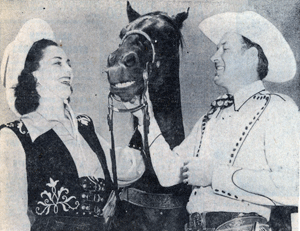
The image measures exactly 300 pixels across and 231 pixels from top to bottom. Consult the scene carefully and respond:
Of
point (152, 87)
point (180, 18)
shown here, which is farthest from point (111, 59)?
point (180, 18)

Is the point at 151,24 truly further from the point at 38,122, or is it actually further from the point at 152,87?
the point at 38,122

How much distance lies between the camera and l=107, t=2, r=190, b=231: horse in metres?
3.51

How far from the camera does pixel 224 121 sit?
11.5 feet

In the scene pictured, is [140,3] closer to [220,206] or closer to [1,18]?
[1,18]

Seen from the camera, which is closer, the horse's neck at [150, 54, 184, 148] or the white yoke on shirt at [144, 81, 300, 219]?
the white yoke on shirt at [144, 81, 300, 219]

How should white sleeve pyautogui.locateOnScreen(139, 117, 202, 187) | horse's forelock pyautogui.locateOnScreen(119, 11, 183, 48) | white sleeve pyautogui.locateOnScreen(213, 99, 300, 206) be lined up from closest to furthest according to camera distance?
white sleeve pyautogui.locateOnScreen(213, 99, 300, 206) < white sleeve pyautogui.locateOnScreen(139, 117, 202, 187) < horse's forelock pyautogui.locateOnScreen(119, 11, 183, 48)

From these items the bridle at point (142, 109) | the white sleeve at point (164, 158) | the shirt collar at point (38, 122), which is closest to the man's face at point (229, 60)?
the bridle at point (142, 109)

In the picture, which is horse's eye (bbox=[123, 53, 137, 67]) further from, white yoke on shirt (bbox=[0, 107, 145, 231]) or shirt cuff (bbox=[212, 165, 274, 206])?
shirt cuff (bbox=[212, 165, 274, 206])

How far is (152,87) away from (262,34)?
3.09ft

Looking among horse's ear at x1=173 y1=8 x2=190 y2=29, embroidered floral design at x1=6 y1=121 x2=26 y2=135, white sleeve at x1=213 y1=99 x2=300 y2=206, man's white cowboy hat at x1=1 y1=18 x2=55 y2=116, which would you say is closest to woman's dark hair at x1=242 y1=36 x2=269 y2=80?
white sleeve at x1=213 y1=99 x2=300 y2=206

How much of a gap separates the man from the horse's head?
0.26 m

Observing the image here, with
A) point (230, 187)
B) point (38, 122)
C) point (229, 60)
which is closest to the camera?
point (230, 187)

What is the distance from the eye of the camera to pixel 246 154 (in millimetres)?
3393

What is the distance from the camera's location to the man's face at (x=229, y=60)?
140 inches
